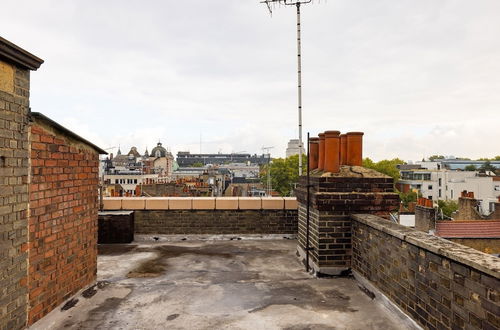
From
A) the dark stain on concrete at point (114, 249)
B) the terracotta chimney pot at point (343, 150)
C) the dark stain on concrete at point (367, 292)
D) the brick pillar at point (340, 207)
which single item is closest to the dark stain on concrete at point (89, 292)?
the dark stain on concrete at point (114, 249)

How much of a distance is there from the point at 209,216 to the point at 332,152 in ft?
13.5

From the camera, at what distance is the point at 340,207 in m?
5.75

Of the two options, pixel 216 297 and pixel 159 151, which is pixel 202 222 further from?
pixel 159 151

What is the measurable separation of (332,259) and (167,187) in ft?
86.4

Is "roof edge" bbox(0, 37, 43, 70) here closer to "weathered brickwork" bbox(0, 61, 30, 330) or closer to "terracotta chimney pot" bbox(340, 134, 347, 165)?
"weathered brickwork" bbox(0, 61, 30, 330)

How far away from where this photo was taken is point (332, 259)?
5773 millimetres

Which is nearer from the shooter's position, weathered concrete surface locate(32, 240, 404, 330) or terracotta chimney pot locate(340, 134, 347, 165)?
weathered concrete surface locate(32, 240, 404, 330)

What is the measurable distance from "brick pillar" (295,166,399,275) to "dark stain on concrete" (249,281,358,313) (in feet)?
2.34

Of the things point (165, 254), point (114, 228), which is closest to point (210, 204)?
point (165, 254)

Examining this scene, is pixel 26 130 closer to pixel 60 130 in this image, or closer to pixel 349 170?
pixel 60 130

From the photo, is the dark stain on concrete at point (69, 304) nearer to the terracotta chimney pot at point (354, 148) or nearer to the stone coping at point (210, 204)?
the stone coping at point (210, 204)

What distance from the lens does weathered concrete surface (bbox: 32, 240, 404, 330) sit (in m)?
4.04

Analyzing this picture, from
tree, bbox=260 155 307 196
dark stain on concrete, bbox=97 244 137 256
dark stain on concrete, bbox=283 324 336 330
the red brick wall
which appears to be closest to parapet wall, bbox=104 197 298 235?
dark stain on concrete, bbox=97 244 137 256

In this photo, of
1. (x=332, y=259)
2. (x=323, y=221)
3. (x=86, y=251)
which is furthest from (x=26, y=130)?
(x=332, y=259)
